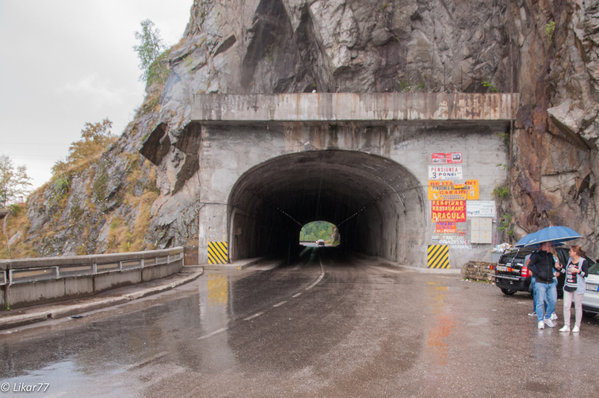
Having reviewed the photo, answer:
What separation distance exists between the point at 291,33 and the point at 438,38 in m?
10.3

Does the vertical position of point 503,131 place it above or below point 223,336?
above

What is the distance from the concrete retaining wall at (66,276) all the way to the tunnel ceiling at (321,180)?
390 inches

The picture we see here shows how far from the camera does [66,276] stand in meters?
10.1

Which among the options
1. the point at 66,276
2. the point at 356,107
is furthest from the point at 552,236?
the point at 356,107

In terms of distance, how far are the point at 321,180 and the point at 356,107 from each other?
11.1 m

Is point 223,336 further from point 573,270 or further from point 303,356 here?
point 573,270

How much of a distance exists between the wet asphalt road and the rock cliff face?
34.8 feet

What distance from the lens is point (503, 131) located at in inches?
841

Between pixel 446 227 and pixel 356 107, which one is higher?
pixel 356 107

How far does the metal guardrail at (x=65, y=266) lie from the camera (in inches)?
340

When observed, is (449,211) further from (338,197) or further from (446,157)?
(338,197)

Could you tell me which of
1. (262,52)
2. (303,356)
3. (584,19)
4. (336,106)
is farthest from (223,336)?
(262,52)

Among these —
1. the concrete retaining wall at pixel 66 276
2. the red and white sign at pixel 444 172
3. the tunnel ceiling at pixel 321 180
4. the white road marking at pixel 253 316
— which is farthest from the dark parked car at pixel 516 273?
the concrete retaining wall at pixel 66 276

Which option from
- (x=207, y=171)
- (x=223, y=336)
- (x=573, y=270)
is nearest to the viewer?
(x=223, y=336)
